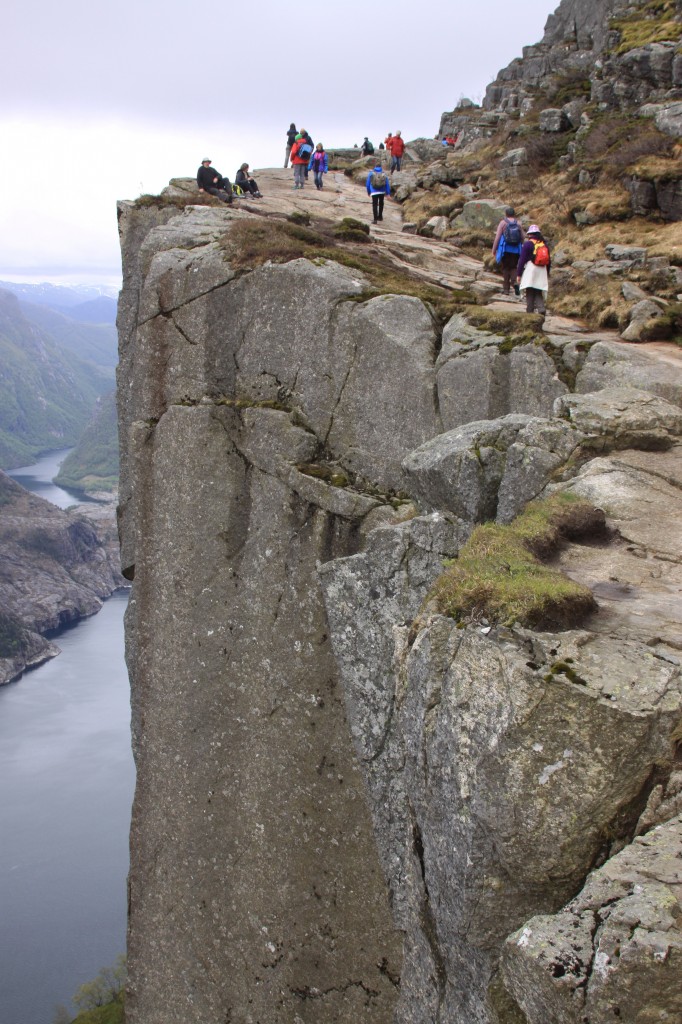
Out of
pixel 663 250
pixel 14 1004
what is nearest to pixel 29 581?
pixel 14 1004

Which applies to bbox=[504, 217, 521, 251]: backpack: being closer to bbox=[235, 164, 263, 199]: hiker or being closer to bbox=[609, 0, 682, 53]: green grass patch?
bbox=[235, 164, 263, 199]: hiker

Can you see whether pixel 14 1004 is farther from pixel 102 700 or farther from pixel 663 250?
pixel 663 250

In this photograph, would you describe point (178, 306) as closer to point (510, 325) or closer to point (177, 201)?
point (177, 201)

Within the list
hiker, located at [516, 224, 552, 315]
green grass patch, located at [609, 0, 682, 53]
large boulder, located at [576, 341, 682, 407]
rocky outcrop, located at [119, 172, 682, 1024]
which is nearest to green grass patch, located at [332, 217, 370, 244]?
rocky outcrop, located at [119, 172, 682, 1024]

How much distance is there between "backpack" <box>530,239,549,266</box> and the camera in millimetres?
21344

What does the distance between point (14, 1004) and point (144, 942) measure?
37960mm

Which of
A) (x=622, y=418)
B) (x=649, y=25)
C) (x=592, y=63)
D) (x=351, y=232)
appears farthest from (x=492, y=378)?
(x=592, y=63)

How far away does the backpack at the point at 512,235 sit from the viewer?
2394 centimetres

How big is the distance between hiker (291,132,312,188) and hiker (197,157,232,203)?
422 inches

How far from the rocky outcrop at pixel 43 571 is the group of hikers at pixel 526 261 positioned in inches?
3916

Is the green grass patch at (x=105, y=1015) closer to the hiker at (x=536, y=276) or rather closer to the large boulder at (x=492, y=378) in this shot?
the large boulder at (x=492, y=378)

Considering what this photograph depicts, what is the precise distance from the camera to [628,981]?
223 inches

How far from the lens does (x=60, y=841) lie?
2477 inches

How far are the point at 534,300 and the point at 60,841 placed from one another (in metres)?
58.2
